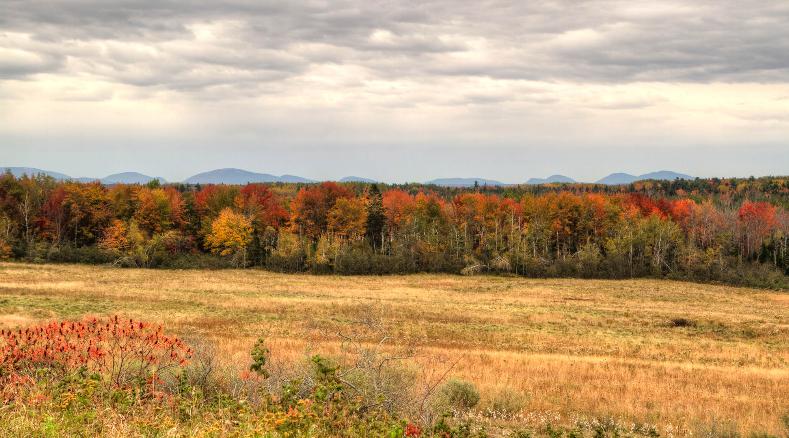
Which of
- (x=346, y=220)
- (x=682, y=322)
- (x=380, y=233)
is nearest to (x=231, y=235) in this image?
(x=346, y=220)

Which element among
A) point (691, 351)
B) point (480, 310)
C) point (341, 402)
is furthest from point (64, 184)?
point (341, 402)

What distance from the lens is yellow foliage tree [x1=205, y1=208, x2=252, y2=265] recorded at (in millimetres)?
87625

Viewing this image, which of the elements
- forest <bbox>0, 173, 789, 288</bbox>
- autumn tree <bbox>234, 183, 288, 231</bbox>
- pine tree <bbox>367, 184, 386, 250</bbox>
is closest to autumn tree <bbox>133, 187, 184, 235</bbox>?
forest <bbox>0, 173, 789, 288</bbox>

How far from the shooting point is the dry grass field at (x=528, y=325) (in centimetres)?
1959

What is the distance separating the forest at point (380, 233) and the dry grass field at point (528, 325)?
281 inches

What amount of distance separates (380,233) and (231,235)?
23798 mm

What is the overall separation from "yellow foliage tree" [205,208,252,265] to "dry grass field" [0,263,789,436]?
1023 cm

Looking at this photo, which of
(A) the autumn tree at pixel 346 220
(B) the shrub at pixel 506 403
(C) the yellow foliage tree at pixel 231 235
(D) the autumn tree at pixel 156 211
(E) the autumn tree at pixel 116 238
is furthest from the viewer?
(A) the autumn tree at pixel 346 220

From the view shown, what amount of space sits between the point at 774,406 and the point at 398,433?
1748 cm

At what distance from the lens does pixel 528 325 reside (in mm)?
40969

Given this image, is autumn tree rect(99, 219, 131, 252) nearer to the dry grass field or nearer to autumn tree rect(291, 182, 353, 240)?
the dry grass field

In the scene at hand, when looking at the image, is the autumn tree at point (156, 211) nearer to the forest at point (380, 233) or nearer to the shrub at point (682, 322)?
the forest at point (380, 233)

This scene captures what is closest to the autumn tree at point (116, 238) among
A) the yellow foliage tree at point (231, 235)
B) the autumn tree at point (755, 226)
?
the yellow foliage tree at point (231, 235)

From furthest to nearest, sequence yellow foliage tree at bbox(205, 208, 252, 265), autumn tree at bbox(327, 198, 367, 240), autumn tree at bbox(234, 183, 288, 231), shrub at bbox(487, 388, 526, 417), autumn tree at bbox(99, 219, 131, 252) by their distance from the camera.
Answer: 1. autumn tree at bbox(327, 198, 367, 240)
2. autumn tree at bbox(234, 183, 288, 231)
3. yellow foliage tree at bbox(205, 208, 252, 265)
4. autumn tree at bbox(99, 219, 131, 252)
5. shrub at bbox(487, 388, 526, 417)
